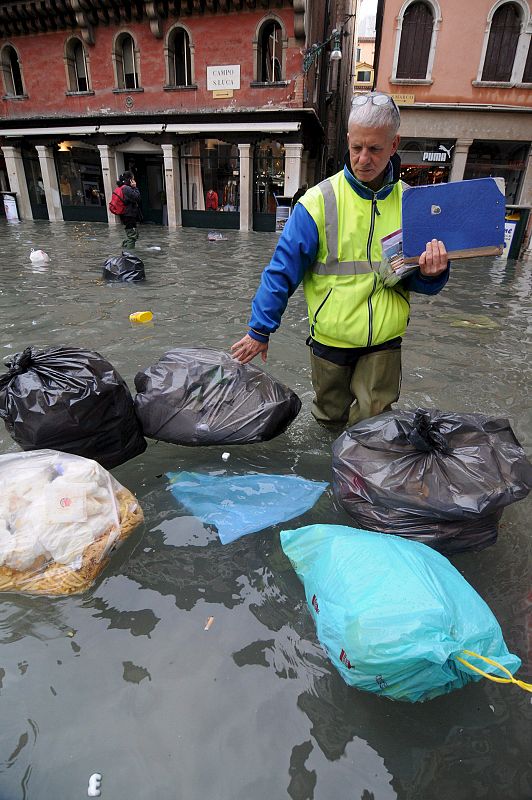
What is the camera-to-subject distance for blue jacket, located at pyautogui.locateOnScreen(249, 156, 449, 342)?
7.12ft

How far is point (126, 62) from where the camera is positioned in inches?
731

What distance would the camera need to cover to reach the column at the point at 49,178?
19.8 meters

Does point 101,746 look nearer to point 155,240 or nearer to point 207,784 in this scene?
point 207,784

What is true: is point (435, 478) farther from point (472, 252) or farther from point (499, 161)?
point (499, 161)

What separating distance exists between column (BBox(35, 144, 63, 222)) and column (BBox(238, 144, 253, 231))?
836cm

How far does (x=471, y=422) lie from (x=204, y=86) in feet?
62.5

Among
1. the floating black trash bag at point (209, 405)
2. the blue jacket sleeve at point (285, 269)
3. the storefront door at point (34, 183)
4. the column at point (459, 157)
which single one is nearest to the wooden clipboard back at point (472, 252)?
the blue jacket sleeve at point (285, 269)

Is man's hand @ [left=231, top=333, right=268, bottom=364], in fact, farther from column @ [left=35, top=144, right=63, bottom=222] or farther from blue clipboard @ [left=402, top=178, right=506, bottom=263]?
column @ [left=35, top=144, right=63, bottom=222]

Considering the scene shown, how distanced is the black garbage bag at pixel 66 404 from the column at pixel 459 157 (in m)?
17.5

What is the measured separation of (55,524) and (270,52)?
19.9 m

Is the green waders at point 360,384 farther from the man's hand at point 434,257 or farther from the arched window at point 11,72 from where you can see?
the arched window at point 11,72

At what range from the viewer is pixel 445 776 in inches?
51.4

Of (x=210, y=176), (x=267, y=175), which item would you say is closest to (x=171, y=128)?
(x=210, y=176)

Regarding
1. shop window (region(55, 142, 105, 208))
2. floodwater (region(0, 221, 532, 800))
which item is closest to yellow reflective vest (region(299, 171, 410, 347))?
floodwater (region(0, 221, 532, 800))
